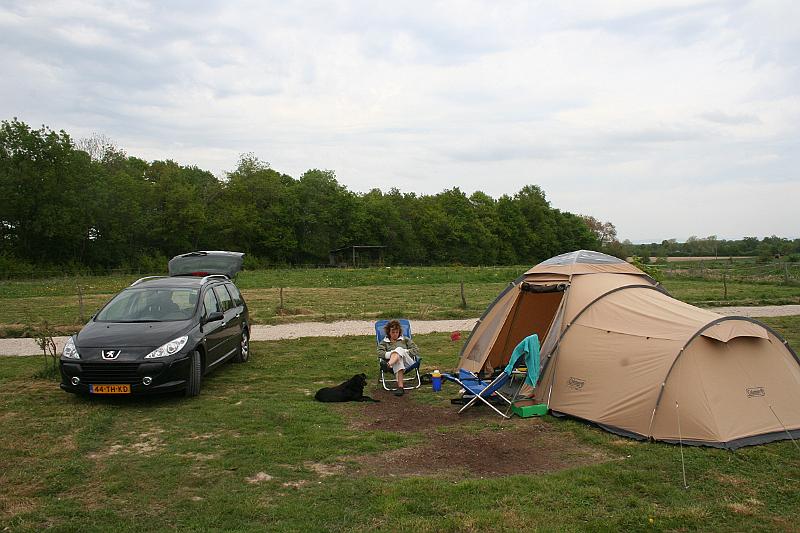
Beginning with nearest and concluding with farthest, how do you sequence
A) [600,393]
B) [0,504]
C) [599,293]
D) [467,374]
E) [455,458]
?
[0,504], [455,458], [600,393], [599,293], [467,374]

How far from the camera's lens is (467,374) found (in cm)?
857

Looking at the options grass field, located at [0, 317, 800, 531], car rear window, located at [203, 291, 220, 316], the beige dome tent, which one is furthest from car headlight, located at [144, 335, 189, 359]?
the beige dome tent

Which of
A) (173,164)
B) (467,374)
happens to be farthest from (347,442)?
(173,164)

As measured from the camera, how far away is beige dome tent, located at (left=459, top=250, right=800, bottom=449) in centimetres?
625

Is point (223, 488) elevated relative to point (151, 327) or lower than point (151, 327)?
lower

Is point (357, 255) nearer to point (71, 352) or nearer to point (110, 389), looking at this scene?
point (71, 352)

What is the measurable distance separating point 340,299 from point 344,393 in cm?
1490

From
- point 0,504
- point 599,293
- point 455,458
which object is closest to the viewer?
point 0,504

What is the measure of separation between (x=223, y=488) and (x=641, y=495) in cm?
344

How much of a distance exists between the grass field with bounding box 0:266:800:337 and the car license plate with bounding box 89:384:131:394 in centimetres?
765

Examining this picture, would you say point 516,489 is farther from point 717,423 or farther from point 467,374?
point 467,374

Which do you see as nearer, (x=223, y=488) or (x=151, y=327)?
(x=223, y=488)

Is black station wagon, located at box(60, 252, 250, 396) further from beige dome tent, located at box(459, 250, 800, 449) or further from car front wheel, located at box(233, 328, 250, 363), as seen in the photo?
beige dome tent, located at box(459, 250, 800, 449)

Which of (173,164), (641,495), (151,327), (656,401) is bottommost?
(641,495)
